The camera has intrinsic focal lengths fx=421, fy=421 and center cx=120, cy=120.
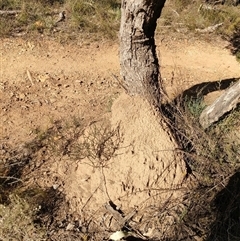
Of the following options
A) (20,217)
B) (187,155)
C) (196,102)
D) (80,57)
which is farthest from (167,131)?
(80,57)

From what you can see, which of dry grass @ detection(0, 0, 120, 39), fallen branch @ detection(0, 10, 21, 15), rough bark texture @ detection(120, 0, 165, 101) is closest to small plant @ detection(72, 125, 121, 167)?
rough bark texture @ detection(120, 0, 165, 101)

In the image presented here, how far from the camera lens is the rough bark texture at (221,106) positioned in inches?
169

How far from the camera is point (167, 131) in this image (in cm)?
411

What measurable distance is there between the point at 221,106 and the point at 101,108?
1.55 meters

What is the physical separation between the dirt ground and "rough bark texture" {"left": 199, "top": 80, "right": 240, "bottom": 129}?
0.60 metres

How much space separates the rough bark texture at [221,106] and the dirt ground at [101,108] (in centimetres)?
60

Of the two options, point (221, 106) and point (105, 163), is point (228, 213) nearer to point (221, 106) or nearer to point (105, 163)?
point (221, 106)

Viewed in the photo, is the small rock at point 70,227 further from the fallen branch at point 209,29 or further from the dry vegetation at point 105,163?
the fallen branch at point 209,29

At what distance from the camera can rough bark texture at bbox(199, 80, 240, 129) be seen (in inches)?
169

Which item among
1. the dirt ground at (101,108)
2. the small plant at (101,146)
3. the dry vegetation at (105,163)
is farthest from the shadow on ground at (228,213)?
the small plant at (101,146)

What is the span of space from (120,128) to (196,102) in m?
1.15

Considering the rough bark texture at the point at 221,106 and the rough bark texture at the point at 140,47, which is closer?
the rough bark texture at the point at 140,47

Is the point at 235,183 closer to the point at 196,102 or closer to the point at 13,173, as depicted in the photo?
the point at 196,102

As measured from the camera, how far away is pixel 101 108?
5.27 metres
